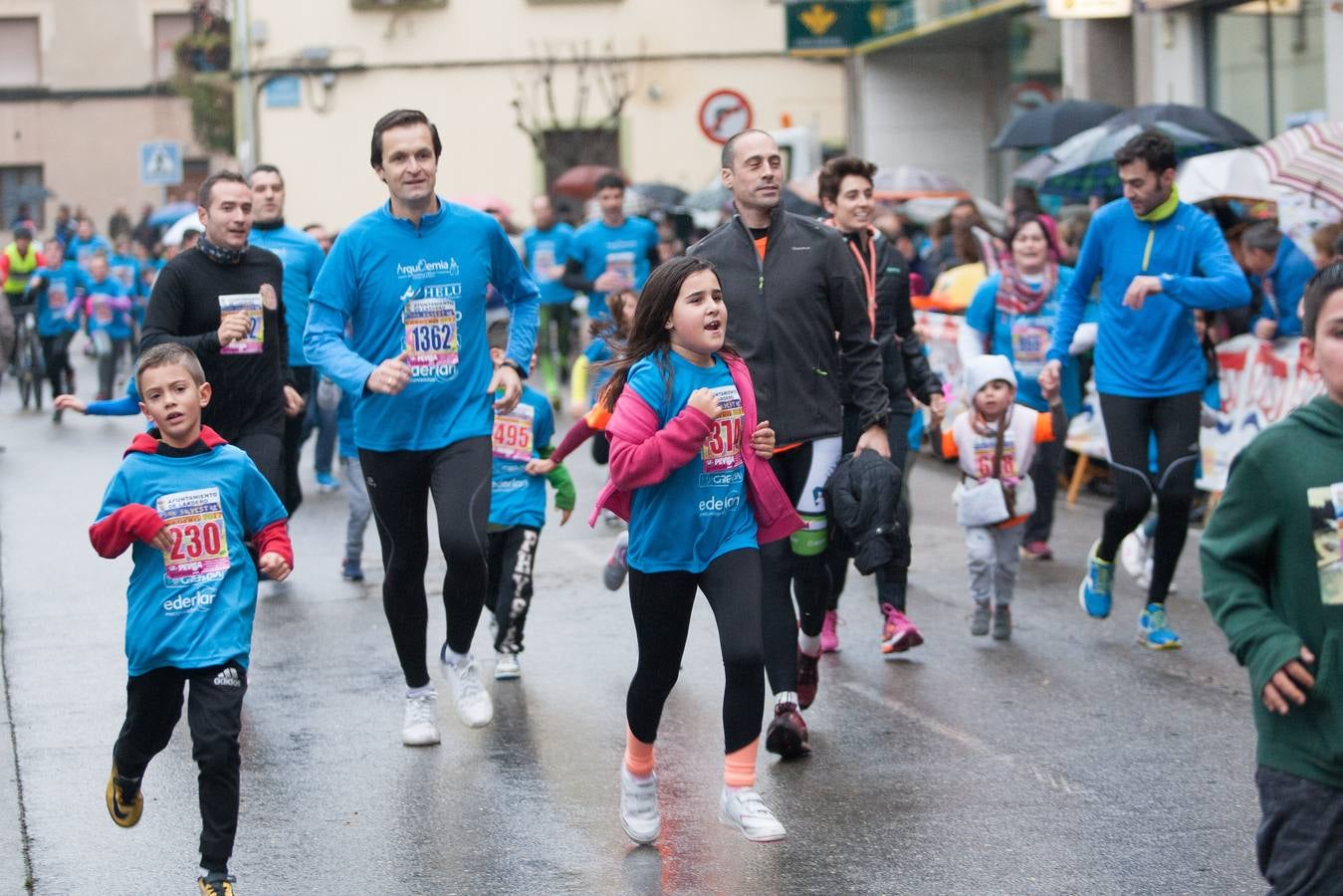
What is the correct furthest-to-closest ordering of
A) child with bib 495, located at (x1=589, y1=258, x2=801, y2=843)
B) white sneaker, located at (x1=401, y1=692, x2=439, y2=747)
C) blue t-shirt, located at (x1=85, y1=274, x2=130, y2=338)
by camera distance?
1. blue t-shirt, located at (x1=85, y1=274, x2=130, y2=338)
2. white sneaker, located at (x1=401, y1=692, x2=439, y2=747)
3. child with bib 495, located at (x1=589, y1=258, x2=801, y2=843)

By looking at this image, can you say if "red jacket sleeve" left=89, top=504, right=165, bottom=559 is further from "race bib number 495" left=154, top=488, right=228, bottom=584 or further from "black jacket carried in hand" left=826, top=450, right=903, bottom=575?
"black jacket carried in hand" left=826, top=450, right=903, bottom=575

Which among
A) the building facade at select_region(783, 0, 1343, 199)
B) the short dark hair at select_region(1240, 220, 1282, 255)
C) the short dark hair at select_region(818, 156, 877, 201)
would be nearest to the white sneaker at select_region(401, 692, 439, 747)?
the short dark hair at select_region(818, 156, 877, 201)

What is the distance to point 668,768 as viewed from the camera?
691 cm

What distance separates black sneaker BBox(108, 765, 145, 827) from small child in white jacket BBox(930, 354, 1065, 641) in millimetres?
4397

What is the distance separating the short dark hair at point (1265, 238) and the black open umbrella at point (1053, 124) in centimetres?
651

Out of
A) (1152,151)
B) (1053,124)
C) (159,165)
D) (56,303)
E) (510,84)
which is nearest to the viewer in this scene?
(1152,151)

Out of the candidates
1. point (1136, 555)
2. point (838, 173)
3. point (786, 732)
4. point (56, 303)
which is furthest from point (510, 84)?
point (786, 732)

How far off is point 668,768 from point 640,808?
104cm

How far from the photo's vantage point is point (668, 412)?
5.68 meters

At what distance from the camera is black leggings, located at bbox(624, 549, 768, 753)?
5.71m

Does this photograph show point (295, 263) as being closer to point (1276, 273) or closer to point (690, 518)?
point (690, 518)

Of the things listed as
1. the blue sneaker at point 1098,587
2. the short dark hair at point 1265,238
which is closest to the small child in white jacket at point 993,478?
the blue sneaker at point 1098,587

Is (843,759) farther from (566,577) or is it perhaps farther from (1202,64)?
(1202,64)

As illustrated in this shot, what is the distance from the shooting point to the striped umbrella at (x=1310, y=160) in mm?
11695
